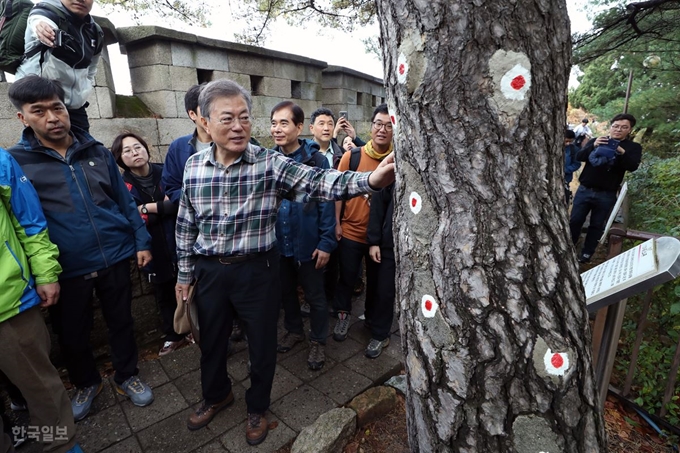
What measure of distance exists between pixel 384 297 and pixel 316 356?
764mm

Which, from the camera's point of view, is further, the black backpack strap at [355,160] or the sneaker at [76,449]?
the black backpack strap at [355,160]

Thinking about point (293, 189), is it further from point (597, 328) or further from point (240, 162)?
point (597, 328)

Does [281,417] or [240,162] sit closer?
[240,162]

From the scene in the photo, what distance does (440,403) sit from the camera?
127 cm

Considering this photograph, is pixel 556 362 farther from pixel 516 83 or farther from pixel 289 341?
pixel 289 341

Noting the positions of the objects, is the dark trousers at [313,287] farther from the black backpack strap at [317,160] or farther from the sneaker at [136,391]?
the sneaker at [136,391]

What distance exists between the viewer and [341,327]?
11.1ft

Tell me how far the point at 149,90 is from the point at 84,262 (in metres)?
4.58

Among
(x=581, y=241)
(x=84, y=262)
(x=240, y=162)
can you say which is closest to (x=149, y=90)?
(x=84, y=262)

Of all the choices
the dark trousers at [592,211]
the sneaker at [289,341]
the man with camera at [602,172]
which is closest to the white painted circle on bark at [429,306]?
the sneaker at [289,341]

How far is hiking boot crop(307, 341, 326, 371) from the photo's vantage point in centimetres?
288

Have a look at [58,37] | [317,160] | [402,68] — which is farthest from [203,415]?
[58,37]

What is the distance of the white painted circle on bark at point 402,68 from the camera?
1139 mm

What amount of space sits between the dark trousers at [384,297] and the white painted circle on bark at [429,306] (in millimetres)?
1620
